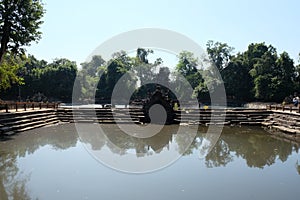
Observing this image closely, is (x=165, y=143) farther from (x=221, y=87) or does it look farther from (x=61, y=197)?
(x=221, y=87)

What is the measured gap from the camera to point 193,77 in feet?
205

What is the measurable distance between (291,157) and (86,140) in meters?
10.6

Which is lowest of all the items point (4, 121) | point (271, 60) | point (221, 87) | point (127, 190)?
point (127, 190)

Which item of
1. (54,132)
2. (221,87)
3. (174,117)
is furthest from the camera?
(221,87)

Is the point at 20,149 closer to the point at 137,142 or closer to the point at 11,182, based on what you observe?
the point at 11,182

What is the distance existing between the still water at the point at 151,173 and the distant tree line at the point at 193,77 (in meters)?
30.3

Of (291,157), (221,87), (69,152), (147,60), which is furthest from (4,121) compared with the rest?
(147,60)

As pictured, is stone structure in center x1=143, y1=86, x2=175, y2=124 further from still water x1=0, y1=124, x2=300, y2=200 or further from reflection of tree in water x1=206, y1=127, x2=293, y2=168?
still water x1=0, y1=124, x2=300, y2=200

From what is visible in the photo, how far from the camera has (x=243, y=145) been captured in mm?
14922

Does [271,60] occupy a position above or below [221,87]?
above

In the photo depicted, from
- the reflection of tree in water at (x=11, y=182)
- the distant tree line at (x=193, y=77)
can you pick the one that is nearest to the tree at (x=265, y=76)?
the distant tree line at (x=193, y=77)

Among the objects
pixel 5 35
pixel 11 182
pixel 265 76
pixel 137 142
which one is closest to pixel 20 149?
pixel 11 182

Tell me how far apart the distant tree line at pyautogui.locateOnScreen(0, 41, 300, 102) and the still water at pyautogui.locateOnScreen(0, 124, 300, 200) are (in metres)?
30.3

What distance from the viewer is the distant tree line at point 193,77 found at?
46094mm
